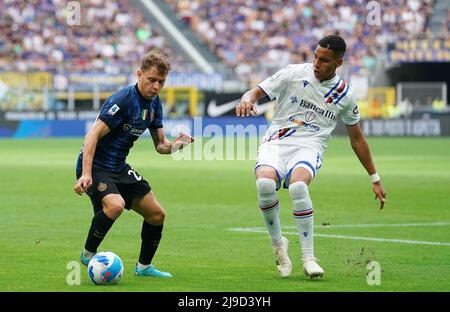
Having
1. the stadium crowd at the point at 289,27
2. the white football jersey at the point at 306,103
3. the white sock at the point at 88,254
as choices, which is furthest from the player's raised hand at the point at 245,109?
the stadium crowd at the point at 289,27

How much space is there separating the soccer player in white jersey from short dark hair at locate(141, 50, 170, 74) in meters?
0.80

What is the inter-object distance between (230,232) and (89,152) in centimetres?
443

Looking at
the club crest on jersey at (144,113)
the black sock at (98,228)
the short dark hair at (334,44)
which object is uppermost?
the short dark hair at (334,44)

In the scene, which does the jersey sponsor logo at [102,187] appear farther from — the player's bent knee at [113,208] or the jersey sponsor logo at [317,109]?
the jersey sponsor logo at [317,109]

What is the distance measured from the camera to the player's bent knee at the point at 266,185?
9242 millimetres

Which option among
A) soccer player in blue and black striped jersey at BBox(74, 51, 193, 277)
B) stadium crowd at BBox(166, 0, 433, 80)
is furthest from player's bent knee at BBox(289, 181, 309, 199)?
stadium crowd at BBox(166, 0, 433, 80)

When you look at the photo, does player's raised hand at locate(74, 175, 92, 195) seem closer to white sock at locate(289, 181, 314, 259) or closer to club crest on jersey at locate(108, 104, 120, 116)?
club crest on jersey at locate(108, 104, 120, 116)

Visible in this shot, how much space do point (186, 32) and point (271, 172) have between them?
139ft

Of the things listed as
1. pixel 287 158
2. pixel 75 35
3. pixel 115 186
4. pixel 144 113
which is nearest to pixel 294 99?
pixel 287 158

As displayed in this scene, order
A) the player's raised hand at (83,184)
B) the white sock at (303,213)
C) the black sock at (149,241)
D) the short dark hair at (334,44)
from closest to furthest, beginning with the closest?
1. the player's raised hand at (83,184)
2. the white sock at (303,213)
3. the short dark hair at (334,44)
4. the black sock at (149,241)

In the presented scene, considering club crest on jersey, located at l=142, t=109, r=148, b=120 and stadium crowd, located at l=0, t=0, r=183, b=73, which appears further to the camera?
stadium crowd, located at l=0, t=0, r=183, b=73

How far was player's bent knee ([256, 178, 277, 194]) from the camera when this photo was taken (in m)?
9.24

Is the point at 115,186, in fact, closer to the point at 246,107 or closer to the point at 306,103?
the point at 246,107
